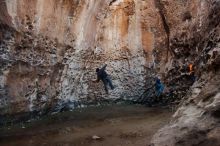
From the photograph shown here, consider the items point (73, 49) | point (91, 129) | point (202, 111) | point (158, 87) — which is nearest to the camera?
point (202, 111)

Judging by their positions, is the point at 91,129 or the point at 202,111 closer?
the point at 202,111

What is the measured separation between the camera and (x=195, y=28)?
1659cm

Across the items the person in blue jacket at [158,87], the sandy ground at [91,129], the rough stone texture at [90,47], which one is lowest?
the sandy ground at [91,129]

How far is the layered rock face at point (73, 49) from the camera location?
13.1m

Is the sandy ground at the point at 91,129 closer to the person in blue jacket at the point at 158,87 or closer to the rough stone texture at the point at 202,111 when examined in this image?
the person in blue jacket at the point at 158,87

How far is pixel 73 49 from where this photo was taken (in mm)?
15766

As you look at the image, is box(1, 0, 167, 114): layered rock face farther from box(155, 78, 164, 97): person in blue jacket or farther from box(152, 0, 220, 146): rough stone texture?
box(152, 0, 220, 146): rough stone texture

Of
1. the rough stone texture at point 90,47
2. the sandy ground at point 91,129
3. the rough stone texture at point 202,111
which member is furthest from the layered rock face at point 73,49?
the rough stone texture at point 202,111

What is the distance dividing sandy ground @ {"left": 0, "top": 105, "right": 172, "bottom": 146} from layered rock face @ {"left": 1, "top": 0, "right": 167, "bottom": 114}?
92cm

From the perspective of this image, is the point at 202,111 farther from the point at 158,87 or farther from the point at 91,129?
the point at 158,87

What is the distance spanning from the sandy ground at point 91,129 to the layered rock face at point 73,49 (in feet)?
3.00

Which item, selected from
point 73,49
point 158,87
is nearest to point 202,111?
point 73,49

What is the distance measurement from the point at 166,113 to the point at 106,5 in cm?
605

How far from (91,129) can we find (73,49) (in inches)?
189
